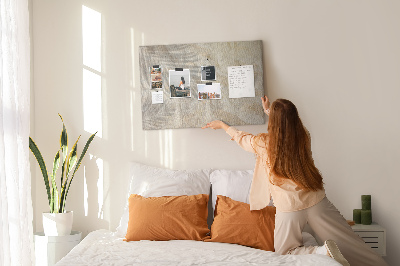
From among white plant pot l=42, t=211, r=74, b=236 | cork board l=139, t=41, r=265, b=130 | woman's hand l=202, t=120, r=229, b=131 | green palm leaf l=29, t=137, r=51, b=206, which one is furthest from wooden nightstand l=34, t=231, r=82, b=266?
A: woman's hand l=202, t=120, r=229, b=131

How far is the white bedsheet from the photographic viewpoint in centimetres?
299

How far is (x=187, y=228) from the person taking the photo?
3.72 meters

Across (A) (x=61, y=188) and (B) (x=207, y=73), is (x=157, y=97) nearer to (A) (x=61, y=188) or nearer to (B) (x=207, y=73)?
(B) (x=207, y=73)

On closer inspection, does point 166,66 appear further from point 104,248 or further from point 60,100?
point 104,248

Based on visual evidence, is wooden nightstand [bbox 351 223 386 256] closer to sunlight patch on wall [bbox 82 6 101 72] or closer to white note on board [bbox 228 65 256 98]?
white note on board [bbox 228 65 256 98]

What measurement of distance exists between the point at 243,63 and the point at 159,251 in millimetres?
1738

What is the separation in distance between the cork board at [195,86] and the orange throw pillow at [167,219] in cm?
73

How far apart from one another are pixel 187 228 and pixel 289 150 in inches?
36.4

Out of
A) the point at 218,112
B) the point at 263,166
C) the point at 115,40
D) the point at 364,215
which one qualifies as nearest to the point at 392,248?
the point at 364,215

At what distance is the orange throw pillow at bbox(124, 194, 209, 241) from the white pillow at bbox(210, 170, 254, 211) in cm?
24

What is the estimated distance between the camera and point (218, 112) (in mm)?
4285

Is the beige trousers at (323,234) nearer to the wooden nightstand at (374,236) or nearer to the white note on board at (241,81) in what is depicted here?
the wooden nightstand at (374,236)

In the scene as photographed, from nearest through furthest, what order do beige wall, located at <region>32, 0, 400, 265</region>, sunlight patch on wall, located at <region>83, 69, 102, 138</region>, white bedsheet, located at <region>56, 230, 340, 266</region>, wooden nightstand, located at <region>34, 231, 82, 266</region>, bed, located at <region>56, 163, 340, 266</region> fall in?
white bedsheet, located at <region>56, 230, 340, 266</region> → bed, located at <region>56, 163, 340, 266</region> → wooden nightstand, located at <region>34, 231, 82, 266</region> → beige wall, located at <region>32, 0, 400, 265</region> → sunlight patch on wall, located at <region>83, 69, 102, 138</region>

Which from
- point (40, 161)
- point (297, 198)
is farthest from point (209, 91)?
point (40, 161)
